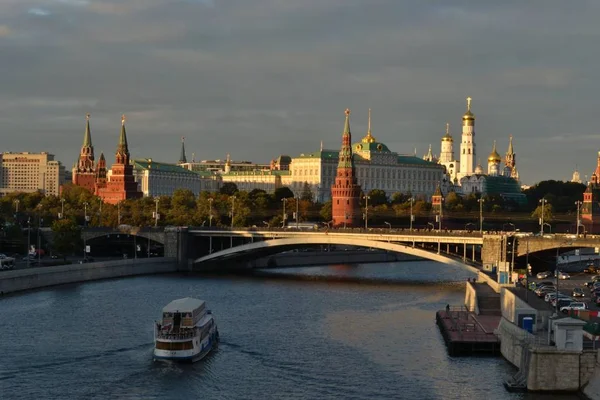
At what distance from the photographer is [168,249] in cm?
10488

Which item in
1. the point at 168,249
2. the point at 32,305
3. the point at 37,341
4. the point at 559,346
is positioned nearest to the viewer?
the point at 559,346

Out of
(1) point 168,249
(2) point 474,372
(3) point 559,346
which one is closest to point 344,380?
(2) point 474,372

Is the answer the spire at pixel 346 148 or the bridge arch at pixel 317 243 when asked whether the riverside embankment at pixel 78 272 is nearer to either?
the bridge arch at pixel 317 243

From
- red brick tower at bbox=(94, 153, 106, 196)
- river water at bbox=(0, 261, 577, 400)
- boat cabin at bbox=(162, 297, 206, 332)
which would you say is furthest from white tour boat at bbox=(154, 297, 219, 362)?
red brick tower at bbox=(94, 153, 106, 196)

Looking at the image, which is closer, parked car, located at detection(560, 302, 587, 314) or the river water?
the river water

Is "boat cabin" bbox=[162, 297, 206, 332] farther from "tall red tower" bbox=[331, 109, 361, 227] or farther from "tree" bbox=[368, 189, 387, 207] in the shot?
"tree" bbox=[368, 189, 387, 207]

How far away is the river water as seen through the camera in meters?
44.9

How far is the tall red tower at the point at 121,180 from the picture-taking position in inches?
6604

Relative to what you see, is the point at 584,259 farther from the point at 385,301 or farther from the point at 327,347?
the point at 327,347

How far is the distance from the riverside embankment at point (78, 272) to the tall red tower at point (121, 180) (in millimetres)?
66266

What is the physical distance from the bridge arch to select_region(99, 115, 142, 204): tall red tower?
65883 mm

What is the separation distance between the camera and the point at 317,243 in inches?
3858

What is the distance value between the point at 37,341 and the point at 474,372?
20075 mm

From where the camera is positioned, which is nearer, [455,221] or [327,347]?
[327,347]
